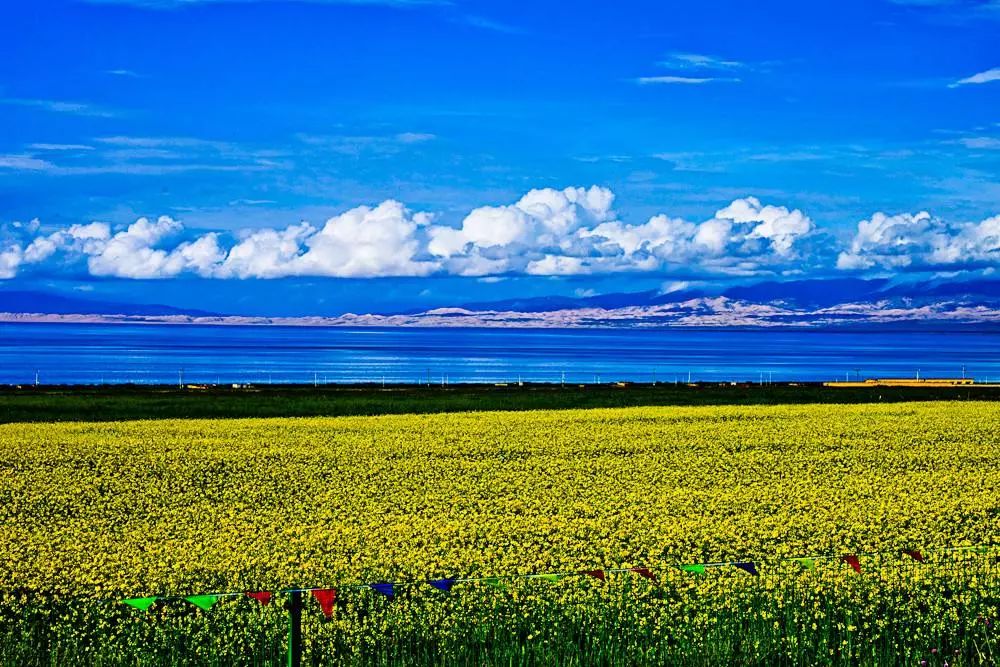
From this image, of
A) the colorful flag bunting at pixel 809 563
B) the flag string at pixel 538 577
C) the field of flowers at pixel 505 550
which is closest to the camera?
the flag string at pixel 538 577

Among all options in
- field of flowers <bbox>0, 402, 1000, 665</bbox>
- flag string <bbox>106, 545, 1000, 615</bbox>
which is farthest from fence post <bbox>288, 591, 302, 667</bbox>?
field of flowers <bbox>0, 402, 1000, 665</bbox>

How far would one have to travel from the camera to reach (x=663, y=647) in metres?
10.6

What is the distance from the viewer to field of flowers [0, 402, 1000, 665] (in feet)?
35.5

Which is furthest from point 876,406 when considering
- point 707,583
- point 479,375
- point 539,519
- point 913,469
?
point 479,375

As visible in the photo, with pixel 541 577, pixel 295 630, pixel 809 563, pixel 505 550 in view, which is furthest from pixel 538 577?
pixel 505 550

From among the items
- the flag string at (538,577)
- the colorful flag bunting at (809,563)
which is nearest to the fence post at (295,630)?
the flag string at (538,577)

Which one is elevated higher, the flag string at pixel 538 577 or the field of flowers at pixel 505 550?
the flag string at pixel 538 577

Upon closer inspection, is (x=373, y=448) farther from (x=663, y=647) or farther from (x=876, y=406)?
(x=876, y=406)

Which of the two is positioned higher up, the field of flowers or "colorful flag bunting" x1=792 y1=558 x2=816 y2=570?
"colorful flag bunting" x1=792 y1=558 x2=816 y2=570

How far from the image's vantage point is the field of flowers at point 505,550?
1082 centimetres

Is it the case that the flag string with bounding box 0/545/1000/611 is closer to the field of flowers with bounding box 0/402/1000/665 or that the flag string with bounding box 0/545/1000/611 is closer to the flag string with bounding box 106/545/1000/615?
the flag string with bounding box 106/545/1000/615

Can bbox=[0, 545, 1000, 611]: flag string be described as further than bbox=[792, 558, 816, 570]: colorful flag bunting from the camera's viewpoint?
No

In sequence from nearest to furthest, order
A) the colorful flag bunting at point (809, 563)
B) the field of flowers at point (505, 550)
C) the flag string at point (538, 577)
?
the flag string at point (538, 577) → the field of flowers at point (505, 550) → the colorful flag bunting at point (809, 563)

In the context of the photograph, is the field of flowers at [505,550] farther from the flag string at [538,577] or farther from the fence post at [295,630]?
the fence post at [295,630]
